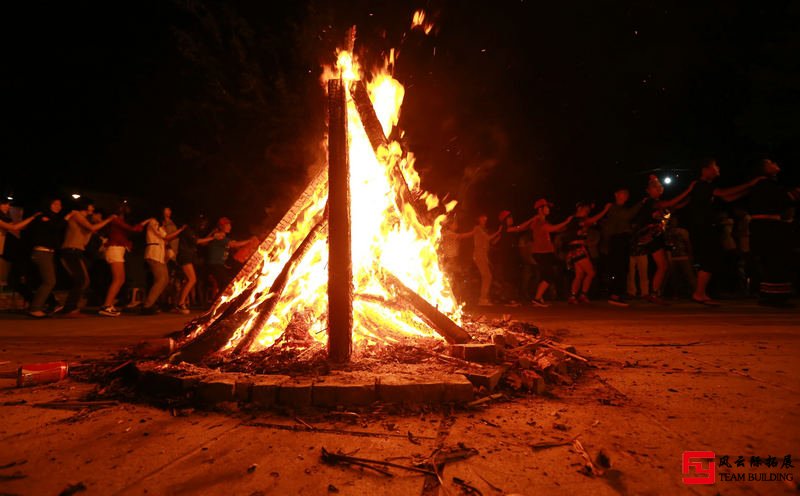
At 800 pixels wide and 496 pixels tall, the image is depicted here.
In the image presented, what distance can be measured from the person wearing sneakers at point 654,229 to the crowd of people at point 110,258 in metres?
9.43

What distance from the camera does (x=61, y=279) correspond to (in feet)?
44.3

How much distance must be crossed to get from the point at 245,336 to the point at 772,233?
960 cm

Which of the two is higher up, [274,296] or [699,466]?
[274,296]

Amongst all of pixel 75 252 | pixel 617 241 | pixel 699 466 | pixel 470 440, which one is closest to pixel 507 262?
pixel 617 241

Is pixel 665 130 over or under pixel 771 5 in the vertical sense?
under

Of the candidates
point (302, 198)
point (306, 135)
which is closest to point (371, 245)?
point (302, 198)

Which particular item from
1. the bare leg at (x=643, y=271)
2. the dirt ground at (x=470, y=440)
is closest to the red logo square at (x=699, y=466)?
the dirt ground at (x=470, y=440)

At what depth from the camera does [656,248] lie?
393 inches

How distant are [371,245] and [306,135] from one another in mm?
8777

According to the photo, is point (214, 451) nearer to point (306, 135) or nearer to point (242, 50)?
point (306, 135)

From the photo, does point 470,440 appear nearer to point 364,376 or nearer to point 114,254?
point 364,376

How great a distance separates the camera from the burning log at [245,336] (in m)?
4.02

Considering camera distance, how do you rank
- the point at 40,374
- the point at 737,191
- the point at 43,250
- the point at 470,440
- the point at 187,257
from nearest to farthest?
the point at 470,440 → the point at 40,374 → the point at 43,250 → the point at 737,191 → the point at 187,257

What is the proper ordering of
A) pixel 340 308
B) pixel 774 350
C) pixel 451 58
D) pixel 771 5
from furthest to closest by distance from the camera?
1. pixel 771 5
2. pixel 451 58
3. pixel 774 350
4. pixel 340 308
